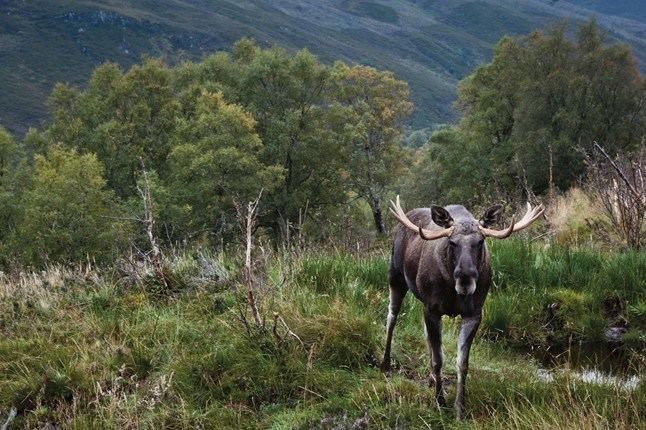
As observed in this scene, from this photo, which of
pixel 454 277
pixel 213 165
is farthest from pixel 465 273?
pixel 213 165

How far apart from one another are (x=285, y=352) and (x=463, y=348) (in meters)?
1.78

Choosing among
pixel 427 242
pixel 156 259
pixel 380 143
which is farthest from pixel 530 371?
pixel 380 143

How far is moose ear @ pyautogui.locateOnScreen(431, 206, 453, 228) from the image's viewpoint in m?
4.18

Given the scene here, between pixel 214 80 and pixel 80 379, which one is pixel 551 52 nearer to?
pixel 214 80

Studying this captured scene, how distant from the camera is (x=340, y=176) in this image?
4156 cm

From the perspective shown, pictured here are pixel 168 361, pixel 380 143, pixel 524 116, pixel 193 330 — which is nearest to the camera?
pixel 168 361

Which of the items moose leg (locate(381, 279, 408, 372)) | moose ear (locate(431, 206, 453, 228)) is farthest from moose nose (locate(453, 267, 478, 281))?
moose leg (locate(381, 279, 408, 372))

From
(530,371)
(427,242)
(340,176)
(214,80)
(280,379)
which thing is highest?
(427,242)

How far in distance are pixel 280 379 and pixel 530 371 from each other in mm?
2352

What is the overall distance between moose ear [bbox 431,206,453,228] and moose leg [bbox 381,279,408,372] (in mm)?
1391

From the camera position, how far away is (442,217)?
4258 millimetres

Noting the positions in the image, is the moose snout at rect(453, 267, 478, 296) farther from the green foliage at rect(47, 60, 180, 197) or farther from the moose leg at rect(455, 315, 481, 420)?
the green foliage at rect(47, 60, 180, 197)

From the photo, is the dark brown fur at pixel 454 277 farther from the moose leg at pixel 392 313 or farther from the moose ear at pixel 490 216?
the moose leg at pixel 392 313

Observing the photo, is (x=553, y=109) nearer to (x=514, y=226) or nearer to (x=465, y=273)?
(x=514, y=226)
